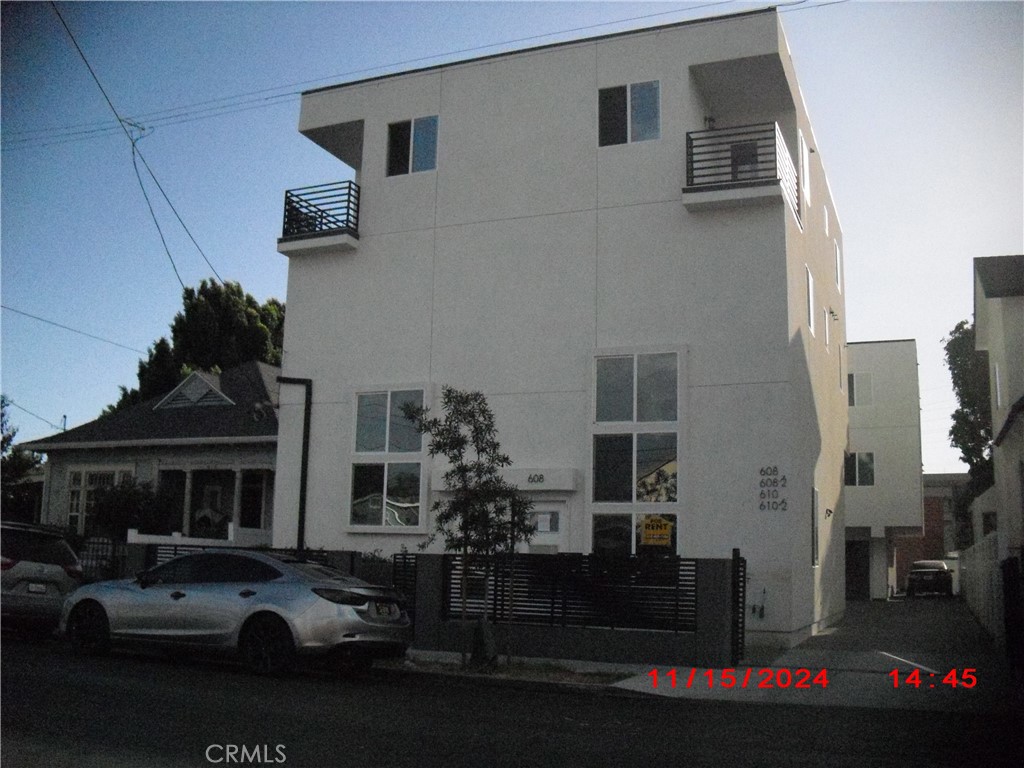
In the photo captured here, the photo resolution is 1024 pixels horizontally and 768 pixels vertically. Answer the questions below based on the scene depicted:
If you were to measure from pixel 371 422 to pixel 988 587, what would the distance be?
12.0 meters

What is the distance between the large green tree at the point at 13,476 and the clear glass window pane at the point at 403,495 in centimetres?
1651

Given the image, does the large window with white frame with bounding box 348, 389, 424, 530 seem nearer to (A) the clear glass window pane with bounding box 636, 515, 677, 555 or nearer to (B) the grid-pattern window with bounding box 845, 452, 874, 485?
(A) the clear glass window pane with bounding box 636, 515, 677, 555

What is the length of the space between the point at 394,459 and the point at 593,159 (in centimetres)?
667

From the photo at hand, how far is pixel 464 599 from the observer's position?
1416cm

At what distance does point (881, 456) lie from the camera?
40.5 m

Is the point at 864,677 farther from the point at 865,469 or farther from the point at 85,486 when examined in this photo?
the point at 865,469

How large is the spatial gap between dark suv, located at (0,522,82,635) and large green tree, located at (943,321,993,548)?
1515 inches

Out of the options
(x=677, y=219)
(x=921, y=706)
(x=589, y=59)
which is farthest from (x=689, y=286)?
(x=921, y=706)

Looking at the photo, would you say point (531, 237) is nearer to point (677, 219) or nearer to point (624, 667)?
point (677, 219)

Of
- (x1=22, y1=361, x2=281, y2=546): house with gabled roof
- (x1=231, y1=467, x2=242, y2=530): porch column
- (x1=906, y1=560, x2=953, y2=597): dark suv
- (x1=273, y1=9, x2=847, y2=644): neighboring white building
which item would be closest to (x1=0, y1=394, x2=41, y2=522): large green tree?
(x1=22, y1=361, x2=281, y2=546): house with gabled roof

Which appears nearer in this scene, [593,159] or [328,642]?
[328,642]

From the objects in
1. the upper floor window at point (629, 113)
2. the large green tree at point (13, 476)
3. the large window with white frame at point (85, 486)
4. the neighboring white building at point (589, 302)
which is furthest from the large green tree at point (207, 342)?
the upper floor window at point (629, 113)

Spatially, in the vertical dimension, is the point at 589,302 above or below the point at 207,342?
below

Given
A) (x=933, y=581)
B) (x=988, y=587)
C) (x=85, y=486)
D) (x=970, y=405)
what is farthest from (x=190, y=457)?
(x=970, y=405)
